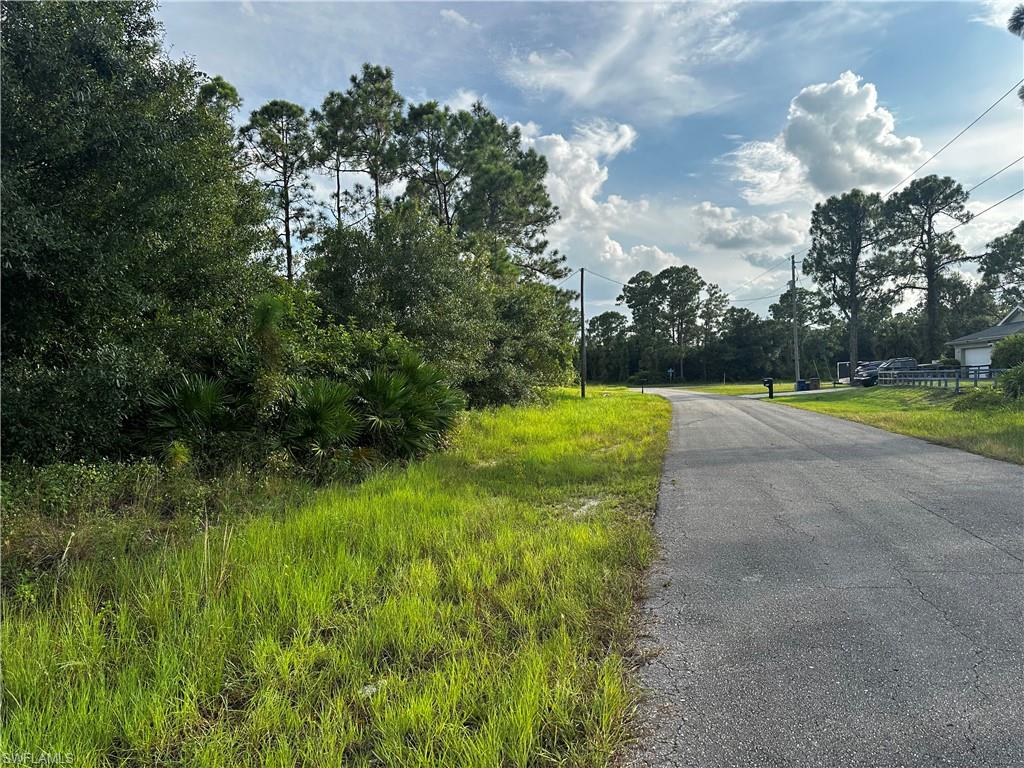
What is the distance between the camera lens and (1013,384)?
14.2 metres

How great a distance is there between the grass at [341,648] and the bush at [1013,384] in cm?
1545

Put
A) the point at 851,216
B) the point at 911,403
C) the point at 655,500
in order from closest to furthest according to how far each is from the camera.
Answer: the point at 655,500 → the point at 911,403 → the point at 851,216

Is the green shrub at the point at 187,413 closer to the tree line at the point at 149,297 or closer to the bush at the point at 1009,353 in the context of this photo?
the tree line at the point at 149,297

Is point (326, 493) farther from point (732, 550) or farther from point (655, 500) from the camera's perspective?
point (732, 550)

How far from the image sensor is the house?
106ft

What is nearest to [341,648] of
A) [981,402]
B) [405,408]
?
[405,408]

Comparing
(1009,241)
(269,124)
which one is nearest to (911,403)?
(269,124)

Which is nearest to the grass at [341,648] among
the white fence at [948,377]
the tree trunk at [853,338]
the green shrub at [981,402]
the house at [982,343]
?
the green shrub at [981,402]

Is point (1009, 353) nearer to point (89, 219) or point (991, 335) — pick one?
point (991, 335)

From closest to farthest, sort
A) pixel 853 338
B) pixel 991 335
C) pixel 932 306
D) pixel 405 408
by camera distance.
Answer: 1. pixel 405 408
2. pixel 991 335
3. pixel 853 338
4. pixel 932 306

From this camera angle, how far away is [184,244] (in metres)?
7.45

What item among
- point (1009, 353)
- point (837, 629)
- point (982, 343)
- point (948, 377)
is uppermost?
point (982, 343)

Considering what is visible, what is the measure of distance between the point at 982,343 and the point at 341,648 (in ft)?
145

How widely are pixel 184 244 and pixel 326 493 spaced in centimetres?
442
